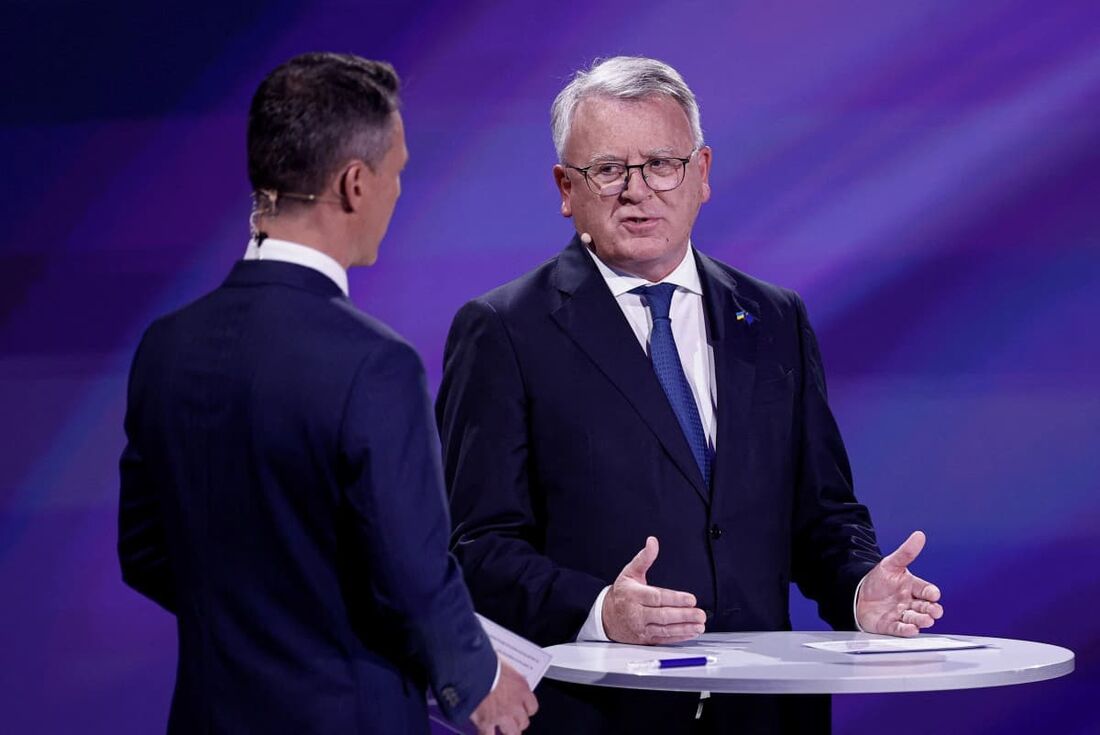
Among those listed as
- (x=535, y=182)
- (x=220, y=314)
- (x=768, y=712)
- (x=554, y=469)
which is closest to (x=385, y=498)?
(x=220, y=314)

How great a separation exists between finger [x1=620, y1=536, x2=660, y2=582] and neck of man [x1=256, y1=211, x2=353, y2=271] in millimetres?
737

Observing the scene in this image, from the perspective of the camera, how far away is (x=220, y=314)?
1935mm

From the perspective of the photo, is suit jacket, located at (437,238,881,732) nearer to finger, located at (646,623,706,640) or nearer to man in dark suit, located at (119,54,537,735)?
finger, located at (646,623,706,640)

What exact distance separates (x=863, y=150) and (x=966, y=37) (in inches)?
15.4

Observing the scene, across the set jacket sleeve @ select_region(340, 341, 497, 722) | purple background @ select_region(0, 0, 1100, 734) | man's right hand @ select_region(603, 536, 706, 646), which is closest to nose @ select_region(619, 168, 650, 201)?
man's right hand @ select_region(603, 536, 706, 646)

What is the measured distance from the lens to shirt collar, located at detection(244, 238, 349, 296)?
6.41 feet

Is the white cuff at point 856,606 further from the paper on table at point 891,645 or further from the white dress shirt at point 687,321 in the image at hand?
the white dress shirt at point 687,321

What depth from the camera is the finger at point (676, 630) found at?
2406 millimetres

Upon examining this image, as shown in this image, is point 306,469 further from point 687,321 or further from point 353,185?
point 687,321

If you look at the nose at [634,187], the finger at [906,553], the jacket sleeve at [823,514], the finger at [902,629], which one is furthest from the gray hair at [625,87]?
the finger at [902,629]

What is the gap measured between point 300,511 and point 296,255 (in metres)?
0.32

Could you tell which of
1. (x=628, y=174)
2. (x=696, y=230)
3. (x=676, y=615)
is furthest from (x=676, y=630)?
Result: (x=696, y=230)

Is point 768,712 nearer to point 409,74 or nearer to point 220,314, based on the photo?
point 220,314

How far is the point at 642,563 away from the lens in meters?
2.44
